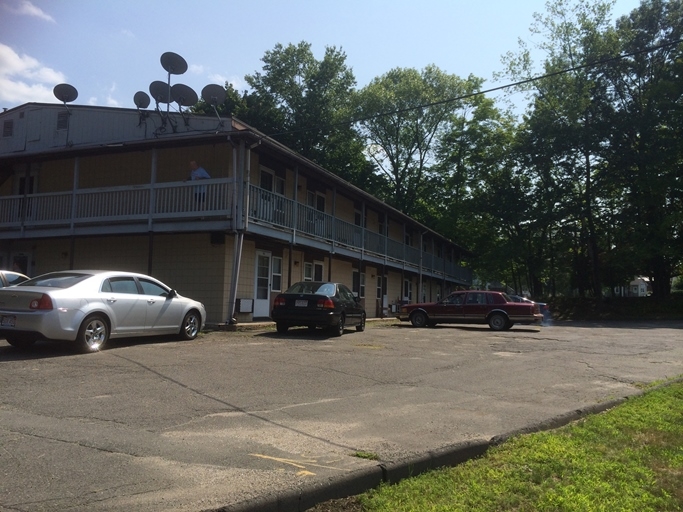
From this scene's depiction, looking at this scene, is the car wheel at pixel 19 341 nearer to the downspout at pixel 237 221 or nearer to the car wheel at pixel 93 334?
the car wheel at pixel 93 334

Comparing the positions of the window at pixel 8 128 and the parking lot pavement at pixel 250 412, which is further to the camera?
the window at pixel 8 128

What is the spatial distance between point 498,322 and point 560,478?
17632 millimetres

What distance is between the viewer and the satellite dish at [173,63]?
19359mm

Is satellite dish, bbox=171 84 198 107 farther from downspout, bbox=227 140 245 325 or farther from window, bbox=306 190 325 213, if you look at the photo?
window, bbox=306 190 325 213

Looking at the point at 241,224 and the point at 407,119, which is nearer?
the point at 241,224

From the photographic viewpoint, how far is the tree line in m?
38.2

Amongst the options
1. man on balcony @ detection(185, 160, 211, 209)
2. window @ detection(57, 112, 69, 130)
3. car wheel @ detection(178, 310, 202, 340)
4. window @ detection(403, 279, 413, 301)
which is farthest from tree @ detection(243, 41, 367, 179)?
car wheel @ detection(178, 310, 202, 340)

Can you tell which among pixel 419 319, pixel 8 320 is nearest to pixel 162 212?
pixel 8 320

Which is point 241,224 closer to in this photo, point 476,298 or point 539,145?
point 476,298

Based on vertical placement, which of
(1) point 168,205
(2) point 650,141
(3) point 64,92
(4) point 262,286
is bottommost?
(4) point 262,286

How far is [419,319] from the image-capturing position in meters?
23.3

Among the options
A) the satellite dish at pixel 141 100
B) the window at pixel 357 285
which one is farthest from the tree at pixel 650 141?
the satellite dish at pixel 141 100

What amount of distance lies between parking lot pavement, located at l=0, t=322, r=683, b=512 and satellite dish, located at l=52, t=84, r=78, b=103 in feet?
42.5

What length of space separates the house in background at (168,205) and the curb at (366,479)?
11906 millimetres
